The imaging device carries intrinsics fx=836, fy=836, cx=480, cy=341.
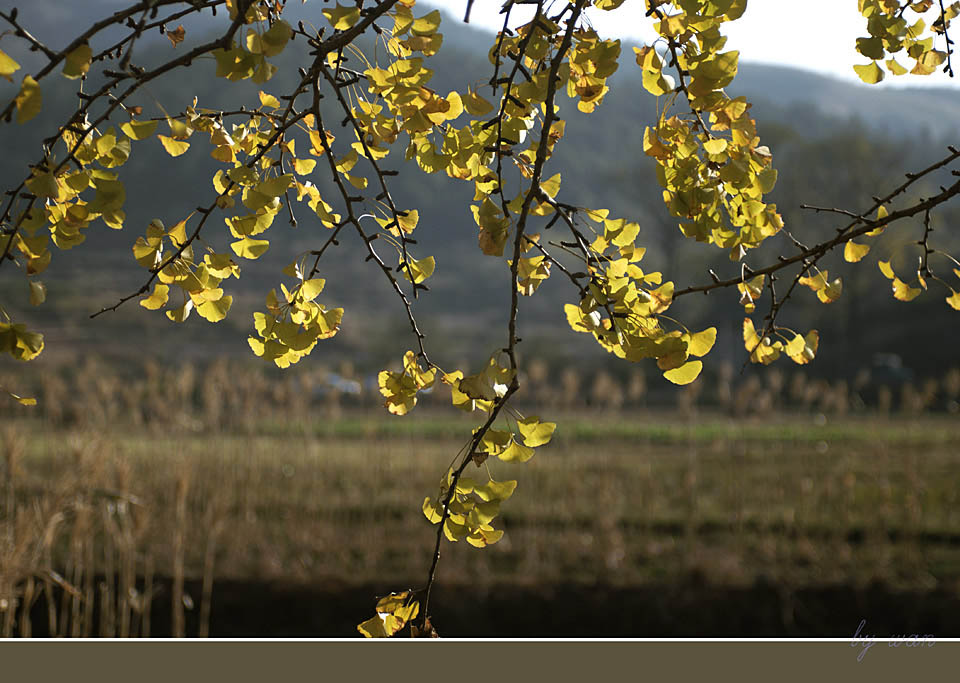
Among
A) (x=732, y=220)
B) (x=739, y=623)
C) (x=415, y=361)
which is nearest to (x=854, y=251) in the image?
(x=732, y=220)

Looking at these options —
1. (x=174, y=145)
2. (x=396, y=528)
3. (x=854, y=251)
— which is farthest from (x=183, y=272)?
(x=396, y=528)

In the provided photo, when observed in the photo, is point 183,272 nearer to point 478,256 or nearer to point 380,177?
point 380,177

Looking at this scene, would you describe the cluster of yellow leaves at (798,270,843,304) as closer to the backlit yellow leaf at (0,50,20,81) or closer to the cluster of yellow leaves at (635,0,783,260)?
the cluster of yellow leaves at (635,0,783,260)

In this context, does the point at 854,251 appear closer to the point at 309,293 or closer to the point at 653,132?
the point at 653,132

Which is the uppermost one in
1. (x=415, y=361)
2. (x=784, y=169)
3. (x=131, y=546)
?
(x=784, y=169)

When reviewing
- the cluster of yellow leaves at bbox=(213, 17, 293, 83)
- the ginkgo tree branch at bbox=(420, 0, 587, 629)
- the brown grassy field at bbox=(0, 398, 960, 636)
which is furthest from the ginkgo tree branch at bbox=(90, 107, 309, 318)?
the brown grassy field at bbox=(0, 398, 960, 636)
